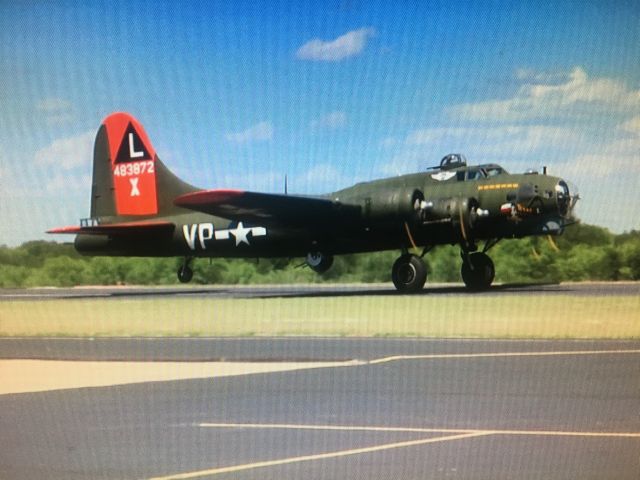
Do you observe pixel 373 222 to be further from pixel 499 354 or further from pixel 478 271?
pixel 499 354

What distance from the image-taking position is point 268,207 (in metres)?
29.9

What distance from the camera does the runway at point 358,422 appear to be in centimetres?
745

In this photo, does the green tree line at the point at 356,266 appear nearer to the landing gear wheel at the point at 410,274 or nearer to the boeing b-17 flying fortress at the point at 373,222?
the boeing b-17 flying fortress at the point at 373,222

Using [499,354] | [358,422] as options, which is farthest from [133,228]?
[358,422]

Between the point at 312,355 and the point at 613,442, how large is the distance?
290 inches

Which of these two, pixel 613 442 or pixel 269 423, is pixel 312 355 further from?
pixel 613 442

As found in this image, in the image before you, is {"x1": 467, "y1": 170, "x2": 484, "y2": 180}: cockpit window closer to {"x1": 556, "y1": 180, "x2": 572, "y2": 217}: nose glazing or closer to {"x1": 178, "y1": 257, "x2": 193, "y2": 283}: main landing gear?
{"x1": 556, "y1": 180, "x2": 572, "y2": 217}: nose glazing

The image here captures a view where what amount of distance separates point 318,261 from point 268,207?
14.3 ft

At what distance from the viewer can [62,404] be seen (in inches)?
423

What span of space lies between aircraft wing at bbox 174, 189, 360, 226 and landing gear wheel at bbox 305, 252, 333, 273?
215 centimetres

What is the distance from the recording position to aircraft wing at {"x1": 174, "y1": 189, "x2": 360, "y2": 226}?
28.2 meters

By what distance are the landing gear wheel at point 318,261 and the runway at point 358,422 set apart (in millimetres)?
18420

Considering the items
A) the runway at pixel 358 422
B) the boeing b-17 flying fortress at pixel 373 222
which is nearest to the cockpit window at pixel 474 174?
the boeing b-17 flying fortress at pixel 373 222

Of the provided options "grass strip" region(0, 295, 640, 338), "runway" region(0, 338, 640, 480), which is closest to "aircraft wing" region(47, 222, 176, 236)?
"grass strip" region(0, 295, 640, 338)
